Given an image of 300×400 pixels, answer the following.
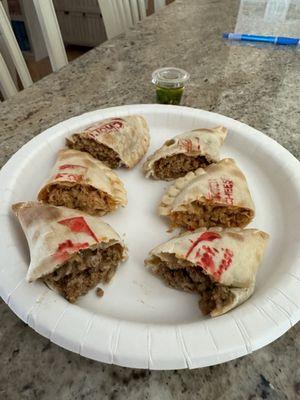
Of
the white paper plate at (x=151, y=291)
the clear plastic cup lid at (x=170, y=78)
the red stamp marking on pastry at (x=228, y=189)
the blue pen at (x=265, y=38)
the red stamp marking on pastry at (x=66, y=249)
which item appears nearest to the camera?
the white paper plate at (x=151, y=291)

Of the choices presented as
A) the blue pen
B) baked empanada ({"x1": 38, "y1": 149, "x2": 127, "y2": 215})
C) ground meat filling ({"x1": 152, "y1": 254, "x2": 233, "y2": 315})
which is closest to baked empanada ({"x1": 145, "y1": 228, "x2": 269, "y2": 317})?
ground meat filling ({"x1": 152, "y1": 254, "x2": 233, "y2": 315})

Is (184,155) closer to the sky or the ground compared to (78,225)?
closer to the ground

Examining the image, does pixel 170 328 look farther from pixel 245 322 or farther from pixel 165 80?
→ pixel 165 80

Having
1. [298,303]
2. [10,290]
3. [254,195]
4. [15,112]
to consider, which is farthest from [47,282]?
[15,112]

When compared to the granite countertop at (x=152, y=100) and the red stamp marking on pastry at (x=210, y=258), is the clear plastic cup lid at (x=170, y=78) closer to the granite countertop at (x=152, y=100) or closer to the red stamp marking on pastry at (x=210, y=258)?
the granite countertop at (x=152, y=100)

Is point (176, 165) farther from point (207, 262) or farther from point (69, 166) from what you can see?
point (207, 262)

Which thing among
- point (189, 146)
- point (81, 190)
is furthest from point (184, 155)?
point (81, 190)

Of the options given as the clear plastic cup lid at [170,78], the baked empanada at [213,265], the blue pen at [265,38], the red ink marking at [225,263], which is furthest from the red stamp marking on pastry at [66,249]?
the blue pen at [265,38]
